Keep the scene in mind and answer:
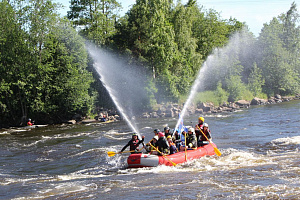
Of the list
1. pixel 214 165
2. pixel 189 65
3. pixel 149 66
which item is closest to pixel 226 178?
pixel 214 165

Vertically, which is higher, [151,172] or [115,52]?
[115,52]

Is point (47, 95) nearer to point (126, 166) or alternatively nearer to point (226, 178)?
point (126, 166)

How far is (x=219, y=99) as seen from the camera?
5031 cm

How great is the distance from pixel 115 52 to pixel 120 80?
4.15 meters

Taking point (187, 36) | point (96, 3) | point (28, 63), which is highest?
point (96, 3)

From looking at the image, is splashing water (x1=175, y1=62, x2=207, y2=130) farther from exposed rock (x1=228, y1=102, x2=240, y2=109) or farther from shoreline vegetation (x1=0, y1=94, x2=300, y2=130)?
exposed rock (x1=228, y1=102, x2=240, y2=109)

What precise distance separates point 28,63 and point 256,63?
4273 centimetres

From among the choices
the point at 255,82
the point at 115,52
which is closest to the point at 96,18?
the point at 115,52

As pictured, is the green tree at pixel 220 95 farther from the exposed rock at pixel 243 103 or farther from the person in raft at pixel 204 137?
the person in raft at pixel 204 137

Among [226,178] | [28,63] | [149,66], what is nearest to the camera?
[226,178]

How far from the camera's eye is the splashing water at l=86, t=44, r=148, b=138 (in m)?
47.5

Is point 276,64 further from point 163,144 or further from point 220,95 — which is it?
point 163,144

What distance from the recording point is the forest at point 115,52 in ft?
131

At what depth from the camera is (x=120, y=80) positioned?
1880 inches
